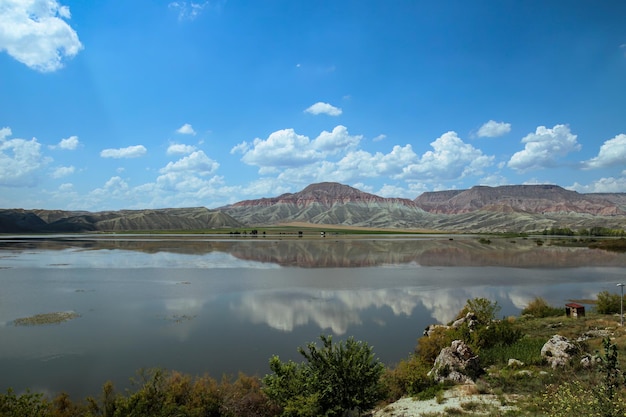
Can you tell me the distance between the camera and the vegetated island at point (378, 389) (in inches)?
374

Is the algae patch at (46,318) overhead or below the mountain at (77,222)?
below

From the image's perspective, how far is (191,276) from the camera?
3831 cm

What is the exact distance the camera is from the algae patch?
2066 cm

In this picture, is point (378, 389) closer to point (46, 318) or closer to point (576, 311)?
point (576, 311)

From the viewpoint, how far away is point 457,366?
43.7 ft

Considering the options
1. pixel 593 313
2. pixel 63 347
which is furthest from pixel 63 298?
pixel 593 313

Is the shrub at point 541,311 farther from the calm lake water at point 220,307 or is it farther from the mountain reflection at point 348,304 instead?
the calm lake water at point 220,307

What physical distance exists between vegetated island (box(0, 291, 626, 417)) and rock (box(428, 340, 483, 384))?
3 centimetres

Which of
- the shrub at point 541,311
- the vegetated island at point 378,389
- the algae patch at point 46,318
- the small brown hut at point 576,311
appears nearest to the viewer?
the vegetated island at point 378,389

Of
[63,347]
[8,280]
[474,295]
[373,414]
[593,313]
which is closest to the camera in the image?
[373,414]

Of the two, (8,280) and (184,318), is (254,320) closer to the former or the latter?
(184,318)

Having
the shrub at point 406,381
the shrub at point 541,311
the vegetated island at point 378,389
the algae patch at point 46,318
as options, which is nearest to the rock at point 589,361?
the vegetated island at point 378,389

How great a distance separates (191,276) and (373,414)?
98.3ft

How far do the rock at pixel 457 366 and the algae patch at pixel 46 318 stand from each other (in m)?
19.0
